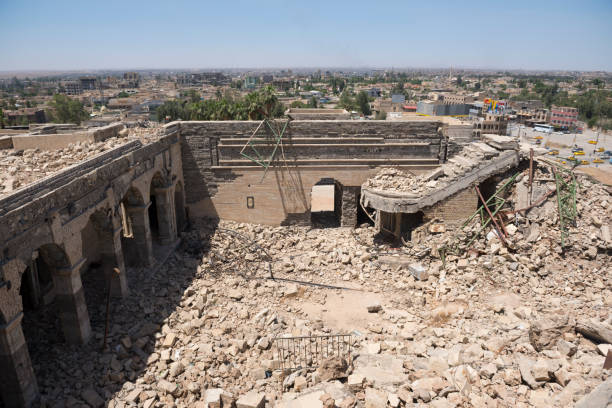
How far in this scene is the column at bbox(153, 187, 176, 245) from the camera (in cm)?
1620

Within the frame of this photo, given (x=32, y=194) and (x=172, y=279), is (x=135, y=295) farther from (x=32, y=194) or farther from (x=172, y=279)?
(x=32, y=194)

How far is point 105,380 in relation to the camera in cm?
966

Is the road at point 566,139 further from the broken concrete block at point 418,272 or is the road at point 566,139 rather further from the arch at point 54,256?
the arch at point 54,256

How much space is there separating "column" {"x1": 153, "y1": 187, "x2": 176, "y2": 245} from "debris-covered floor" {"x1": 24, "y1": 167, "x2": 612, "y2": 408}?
798 millimetres

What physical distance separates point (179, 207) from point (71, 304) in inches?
324

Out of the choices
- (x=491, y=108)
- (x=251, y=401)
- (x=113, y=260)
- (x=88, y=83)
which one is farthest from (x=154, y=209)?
(x=88, y=83)

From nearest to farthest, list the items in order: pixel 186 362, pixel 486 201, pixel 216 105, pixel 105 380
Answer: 1. pixel 105 380
2. pixel 186 362
3. pixel 486 201
4. pixel 216 105

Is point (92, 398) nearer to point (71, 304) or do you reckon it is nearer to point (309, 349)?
point (71, 304)

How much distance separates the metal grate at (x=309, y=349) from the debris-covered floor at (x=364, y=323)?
0.81ft

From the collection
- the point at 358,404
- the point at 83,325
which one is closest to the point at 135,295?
the point at 83,325

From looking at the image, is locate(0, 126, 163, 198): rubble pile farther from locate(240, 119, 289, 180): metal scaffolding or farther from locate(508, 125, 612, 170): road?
locate(508, 125, 612, 170): road

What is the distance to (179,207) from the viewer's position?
1820cm

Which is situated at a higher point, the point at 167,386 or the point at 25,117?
the point at 25,117

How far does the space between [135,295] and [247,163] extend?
737 centimetres
